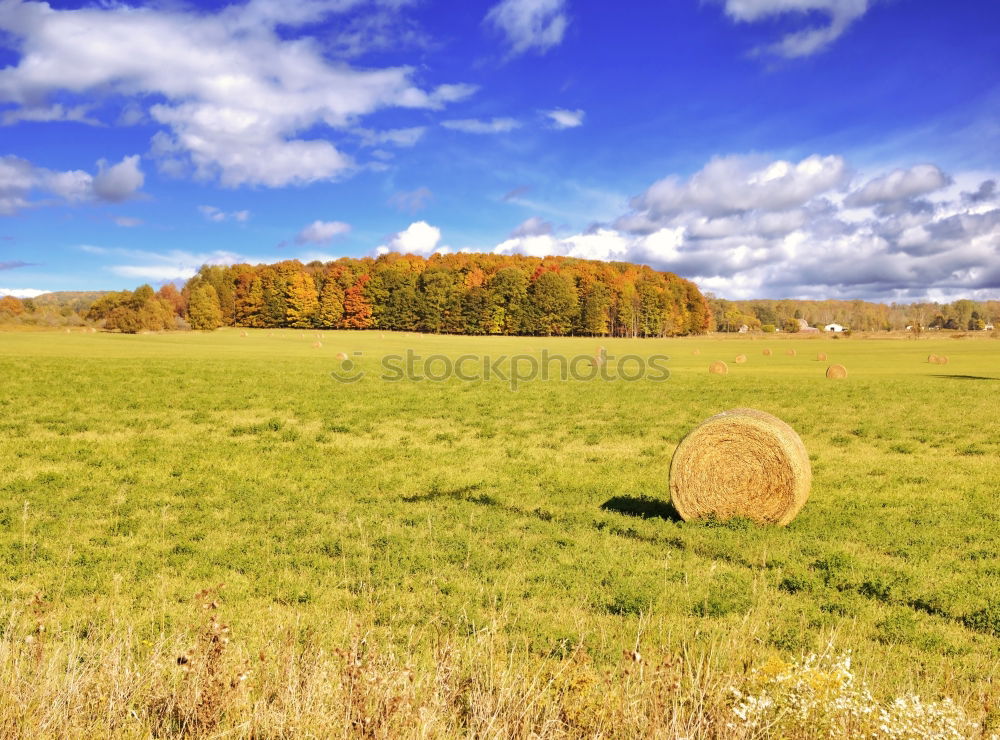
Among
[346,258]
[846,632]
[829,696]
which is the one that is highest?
[346,258]

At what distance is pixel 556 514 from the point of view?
11.2 meters

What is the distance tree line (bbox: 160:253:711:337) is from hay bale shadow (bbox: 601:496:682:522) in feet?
349

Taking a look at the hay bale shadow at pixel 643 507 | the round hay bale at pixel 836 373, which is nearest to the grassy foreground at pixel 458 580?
the hay bale shadow at pixel 643 507

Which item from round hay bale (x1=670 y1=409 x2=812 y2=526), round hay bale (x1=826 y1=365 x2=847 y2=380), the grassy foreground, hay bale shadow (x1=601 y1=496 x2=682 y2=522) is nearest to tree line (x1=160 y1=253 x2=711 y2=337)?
round hay bale (x1=826 y1=365 x2=847 y2=380)

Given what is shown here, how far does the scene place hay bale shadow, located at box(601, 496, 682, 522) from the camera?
11.3 m

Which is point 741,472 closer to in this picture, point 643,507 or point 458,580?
point 643,507

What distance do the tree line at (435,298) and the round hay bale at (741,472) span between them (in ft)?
352

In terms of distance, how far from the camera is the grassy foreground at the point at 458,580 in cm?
439

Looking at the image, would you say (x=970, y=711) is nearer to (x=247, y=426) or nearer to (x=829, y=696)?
(x=829, y=696)

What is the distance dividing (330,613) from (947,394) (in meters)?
29.9

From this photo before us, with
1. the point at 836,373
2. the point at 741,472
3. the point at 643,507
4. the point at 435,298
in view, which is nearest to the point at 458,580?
the point at 643,507

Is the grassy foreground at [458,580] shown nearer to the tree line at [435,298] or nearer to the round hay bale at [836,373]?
the round hay bale at [836,373]

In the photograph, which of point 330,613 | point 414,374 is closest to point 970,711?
point 330,613

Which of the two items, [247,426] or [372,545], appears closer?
[372,545]
